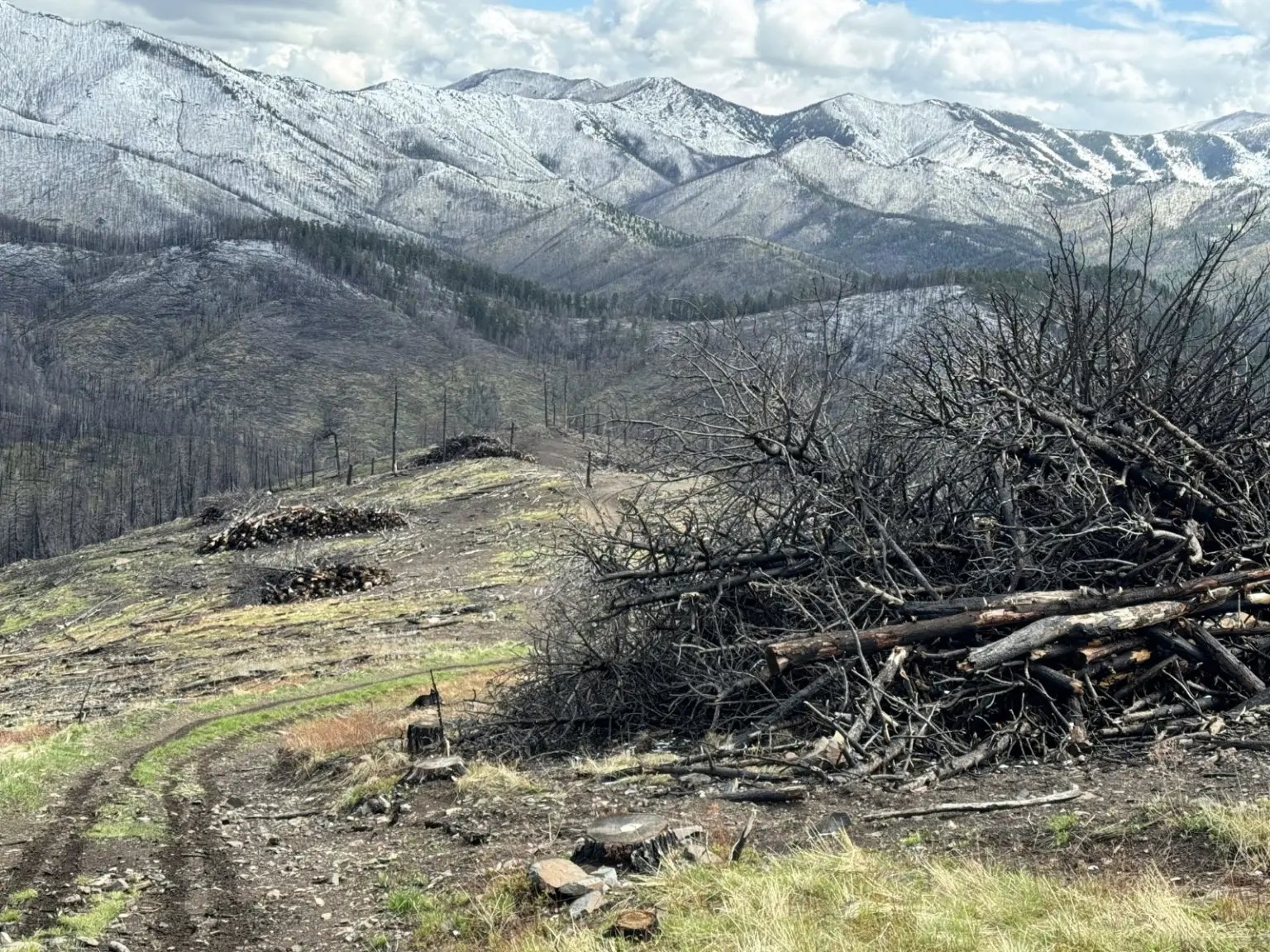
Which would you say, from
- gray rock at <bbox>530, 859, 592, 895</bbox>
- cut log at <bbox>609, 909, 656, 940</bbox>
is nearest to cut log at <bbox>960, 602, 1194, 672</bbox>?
gray rock at <bbox>530, 859, 592, 895</bbox>

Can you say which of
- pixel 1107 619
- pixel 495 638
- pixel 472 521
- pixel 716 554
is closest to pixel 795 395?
pixel 716 554

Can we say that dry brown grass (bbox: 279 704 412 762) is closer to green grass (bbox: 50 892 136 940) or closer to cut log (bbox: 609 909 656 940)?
green grass (bbox: 50 892 136 940)

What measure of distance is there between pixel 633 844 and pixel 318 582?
32865mm

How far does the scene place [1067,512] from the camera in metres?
10.8

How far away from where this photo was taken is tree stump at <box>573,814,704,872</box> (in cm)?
789

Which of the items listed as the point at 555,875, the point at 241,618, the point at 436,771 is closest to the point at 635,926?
the point at 555,875

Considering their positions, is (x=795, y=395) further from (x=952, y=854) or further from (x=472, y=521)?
(x=472, y=521)

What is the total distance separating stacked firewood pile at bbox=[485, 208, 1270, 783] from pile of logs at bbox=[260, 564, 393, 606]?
25436 mm

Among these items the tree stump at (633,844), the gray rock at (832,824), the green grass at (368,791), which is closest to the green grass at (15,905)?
the green grass at (368,791)

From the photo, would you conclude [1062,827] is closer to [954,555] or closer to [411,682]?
[954,555]

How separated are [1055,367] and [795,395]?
2.67 meters

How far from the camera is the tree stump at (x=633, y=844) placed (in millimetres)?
7895

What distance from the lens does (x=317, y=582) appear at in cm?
3909

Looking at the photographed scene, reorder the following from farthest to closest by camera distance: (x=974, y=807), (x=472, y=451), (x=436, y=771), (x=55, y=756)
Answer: (x=472, y=451), (x=55, y=756), (x=436, y=771), (x=974, y=807)
